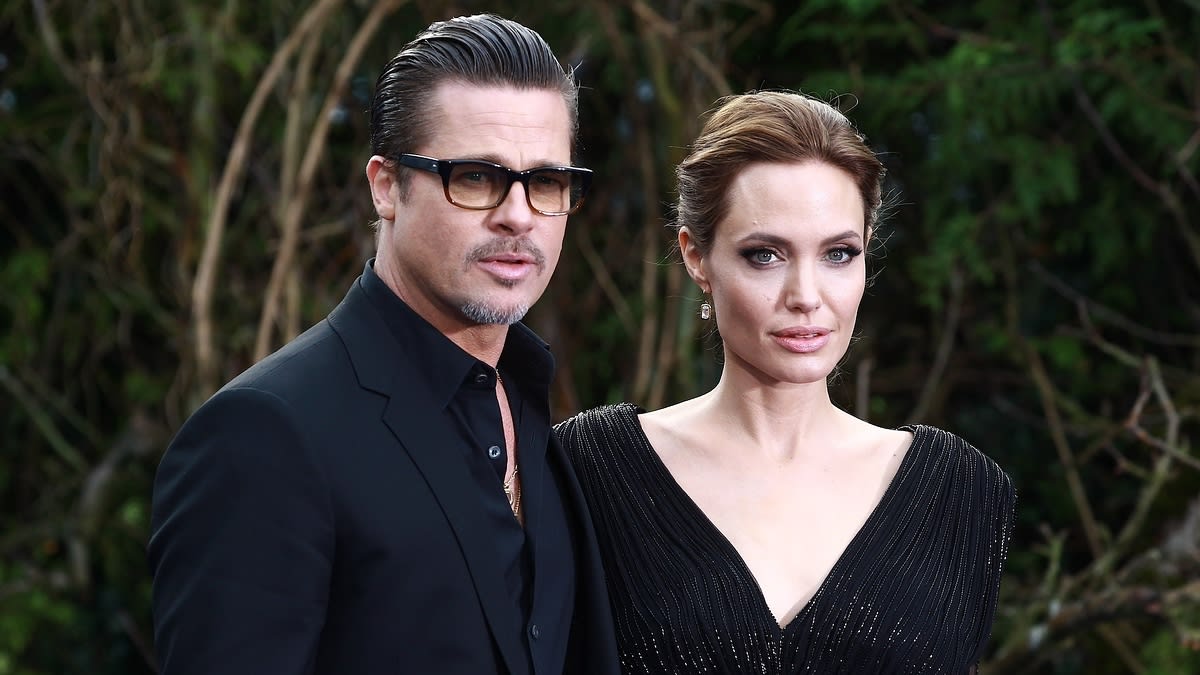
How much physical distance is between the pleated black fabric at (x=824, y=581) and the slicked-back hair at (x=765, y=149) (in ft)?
1.47

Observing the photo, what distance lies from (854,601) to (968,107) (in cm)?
269

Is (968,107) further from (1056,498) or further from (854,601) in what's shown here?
(854,601)

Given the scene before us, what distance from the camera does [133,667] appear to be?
5777mm

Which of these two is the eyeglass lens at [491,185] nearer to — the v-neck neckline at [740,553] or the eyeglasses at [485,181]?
the eyeglasses at [485,181]

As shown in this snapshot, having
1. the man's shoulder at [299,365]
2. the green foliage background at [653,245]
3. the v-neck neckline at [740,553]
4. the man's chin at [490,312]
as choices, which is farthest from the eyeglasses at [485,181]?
the green foliage background at [653,245]

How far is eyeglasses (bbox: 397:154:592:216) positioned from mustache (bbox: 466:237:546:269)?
0.16 ft

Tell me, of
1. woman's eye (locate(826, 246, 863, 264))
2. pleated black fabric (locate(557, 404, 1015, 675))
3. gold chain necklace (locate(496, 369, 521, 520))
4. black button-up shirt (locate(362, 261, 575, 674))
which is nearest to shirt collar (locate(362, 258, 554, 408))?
black button-up shirt (locate(362, 261, 575, 674))

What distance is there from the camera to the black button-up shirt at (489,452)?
6.37 ft

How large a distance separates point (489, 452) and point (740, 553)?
61 centimetres

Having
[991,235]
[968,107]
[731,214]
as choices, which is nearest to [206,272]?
[731,214]

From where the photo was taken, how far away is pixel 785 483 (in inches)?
98.0

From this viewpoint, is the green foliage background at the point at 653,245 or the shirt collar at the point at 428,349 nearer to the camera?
the shirt collar at the point at 428,349

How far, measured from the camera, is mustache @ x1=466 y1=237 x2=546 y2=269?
1953 mm

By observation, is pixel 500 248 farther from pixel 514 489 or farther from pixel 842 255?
pixel 842 255
